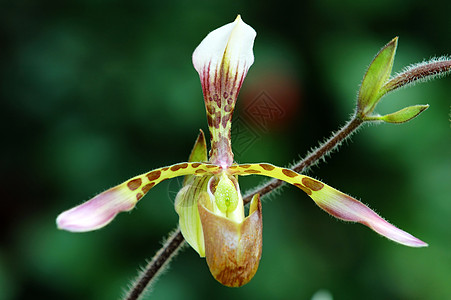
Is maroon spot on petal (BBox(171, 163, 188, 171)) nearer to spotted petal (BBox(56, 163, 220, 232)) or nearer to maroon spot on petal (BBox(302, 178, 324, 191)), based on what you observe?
spotted petal (BBox(56, 163, 220, 232))

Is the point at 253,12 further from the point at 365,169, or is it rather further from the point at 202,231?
the point at 202,231

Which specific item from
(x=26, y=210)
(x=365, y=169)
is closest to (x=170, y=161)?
(x=26, y=210)

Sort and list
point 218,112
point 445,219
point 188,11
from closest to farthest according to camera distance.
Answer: point 218,112
point 445,219
point 188,11

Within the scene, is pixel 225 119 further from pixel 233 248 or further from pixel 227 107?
pixel 233 248

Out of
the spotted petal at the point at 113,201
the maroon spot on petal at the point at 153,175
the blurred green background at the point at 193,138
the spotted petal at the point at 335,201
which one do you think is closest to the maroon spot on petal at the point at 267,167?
the spotted petal at the point at 335,201

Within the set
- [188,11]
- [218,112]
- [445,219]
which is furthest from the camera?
[188,11]

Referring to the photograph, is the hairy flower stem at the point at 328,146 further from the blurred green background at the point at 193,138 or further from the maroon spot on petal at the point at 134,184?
the blurred green background at the point at 193,138

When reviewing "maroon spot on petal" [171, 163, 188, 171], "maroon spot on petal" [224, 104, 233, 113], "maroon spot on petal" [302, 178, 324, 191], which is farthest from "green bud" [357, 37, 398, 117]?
"maroon spot on petal" [171, 163, 188, 171]
